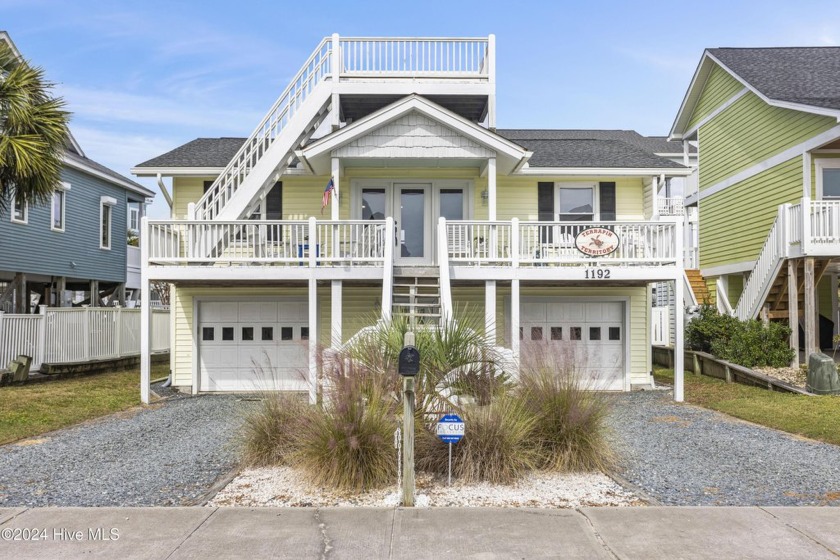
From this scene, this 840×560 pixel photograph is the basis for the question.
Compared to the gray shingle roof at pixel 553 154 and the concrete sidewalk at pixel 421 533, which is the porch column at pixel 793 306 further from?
the concrete sidewalk at pixel 421 533

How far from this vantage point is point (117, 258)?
26516 millimetres

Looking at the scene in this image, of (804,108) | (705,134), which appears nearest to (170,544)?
(804,108)

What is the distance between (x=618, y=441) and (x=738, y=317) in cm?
1023

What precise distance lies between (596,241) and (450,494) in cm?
820

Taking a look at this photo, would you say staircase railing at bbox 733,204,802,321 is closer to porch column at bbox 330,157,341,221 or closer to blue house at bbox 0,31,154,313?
porch column at bbox 330,157,341,221

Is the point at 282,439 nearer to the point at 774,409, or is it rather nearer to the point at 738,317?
the point at 774,409

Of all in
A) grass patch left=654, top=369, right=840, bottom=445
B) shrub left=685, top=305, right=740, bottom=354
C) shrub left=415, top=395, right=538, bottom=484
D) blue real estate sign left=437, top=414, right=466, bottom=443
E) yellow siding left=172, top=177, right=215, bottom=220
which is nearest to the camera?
blue real estate sign left=437, top=414, right=466, bottom=443

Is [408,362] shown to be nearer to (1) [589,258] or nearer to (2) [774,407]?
(1) [589,258]

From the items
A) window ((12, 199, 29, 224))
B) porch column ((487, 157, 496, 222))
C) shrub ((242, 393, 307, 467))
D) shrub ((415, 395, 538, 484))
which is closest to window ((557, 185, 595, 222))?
porch column ((487, 157, 496, 222))

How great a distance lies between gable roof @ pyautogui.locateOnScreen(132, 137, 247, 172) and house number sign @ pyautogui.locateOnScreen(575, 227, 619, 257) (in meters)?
8.14

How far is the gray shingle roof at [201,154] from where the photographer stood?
1529 cm

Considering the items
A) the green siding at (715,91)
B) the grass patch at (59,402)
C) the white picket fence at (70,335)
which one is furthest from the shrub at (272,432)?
the green siding at (715,91)

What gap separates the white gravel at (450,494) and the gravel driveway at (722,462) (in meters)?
0.56

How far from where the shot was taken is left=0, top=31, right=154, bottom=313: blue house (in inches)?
813
